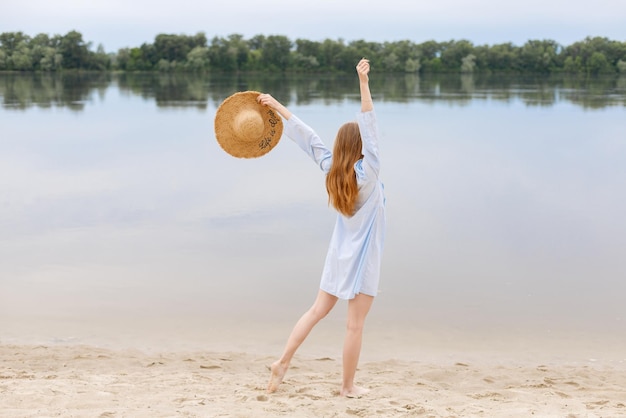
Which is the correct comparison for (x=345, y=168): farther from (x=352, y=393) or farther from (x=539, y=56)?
(x=539, y=56)

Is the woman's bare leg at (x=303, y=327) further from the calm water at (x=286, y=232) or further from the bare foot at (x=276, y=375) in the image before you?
the calm water at (x=286, y=232)

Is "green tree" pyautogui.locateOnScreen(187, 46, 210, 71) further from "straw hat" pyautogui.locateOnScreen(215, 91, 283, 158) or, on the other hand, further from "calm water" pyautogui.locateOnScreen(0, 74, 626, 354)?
"straw hat" pyautogui.locateOnScreen(215, 91, 283, 158)

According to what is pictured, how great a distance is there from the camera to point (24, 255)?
27.8 ft

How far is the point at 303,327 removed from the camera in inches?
171

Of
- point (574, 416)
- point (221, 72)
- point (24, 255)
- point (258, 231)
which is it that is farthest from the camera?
point (221, 72)

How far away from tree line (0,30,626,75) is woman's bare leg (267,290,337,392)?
74.4 meters

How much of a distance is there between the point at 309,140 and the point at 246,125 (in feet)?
1.30

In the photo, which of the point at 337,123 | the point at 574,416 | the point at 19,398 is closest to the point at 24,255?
the point at 19,398

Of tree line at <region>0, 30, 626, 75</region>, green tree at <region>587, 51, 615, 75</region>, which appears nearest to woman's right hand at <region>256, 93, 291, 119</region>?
tree line at <region>0, 30, 626, 75</region>

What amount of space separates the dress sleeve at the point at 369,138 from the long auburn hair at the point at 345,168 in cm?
11

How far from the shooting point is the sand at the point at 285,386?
156 inches

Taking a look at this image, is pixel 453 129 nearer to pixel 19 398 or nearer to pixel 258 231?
pixel 258 231

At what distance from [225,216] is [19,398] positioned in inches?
264

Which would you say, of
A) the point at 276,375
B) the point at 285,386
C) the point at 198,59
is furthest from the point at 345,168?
the point at 198,59
